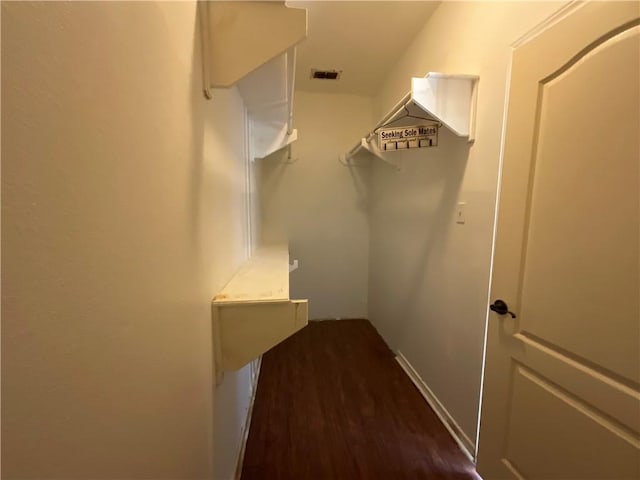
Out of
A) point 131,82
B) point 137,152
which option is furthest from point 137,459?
point 131,82

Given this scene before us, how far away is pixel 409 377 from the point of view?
224 centimetres

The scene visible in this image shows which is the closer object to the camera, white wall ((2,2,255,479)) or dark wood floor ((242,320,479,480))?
white wall ((2,2,255,479))

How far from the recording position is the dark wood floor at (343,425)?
57.9 inches

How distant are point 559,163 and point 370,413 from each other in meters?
1.75

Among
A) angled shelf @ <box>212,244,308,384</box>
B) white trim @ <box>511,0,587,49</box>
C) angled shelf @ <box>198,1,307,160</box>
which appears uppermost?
white trim @ <box>511,0,587,49</box>

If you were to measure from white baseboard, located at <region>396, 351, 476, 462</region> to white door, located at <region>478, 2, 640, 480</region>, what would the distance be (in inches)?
12.0

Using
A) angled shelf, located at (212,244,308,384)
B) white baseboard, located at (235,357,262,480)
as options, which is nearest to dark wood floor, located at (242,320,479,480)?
white baseboard, located at (235,357,262,480)

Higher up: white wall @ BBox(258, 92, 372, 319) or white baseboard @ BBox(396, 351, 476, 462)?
white wall @ BBox(258, 92, 372, 319)

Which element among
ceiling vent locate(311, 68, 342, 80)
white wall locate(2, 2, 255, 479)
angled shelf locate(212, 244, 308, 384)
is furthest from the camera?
ceiling vent locate(311, 68, 342, 80)

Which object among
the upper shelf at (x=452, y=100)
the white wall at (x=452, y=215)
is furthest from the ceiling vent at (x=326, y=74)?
the upper shelf at (x=452, y=100)

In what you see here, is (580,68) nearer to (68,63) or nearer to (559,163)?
(559,163)

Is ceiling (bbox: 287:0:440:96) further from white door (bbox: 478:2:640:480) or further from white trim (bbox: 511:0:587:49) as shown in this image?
white door (bbox: 478:2:640:480)

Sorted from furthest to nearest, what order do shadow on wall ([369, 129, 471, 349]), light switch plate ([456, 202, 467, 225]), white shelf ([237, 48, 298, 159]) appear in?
shadow on wall ([369, 129, 471, 349]), light switch plate ([456, 202, 467, 225]), white shelf ([237, 48, 298, 159])

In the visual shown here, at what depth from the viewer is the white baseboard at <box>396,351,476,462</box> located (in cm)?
155
